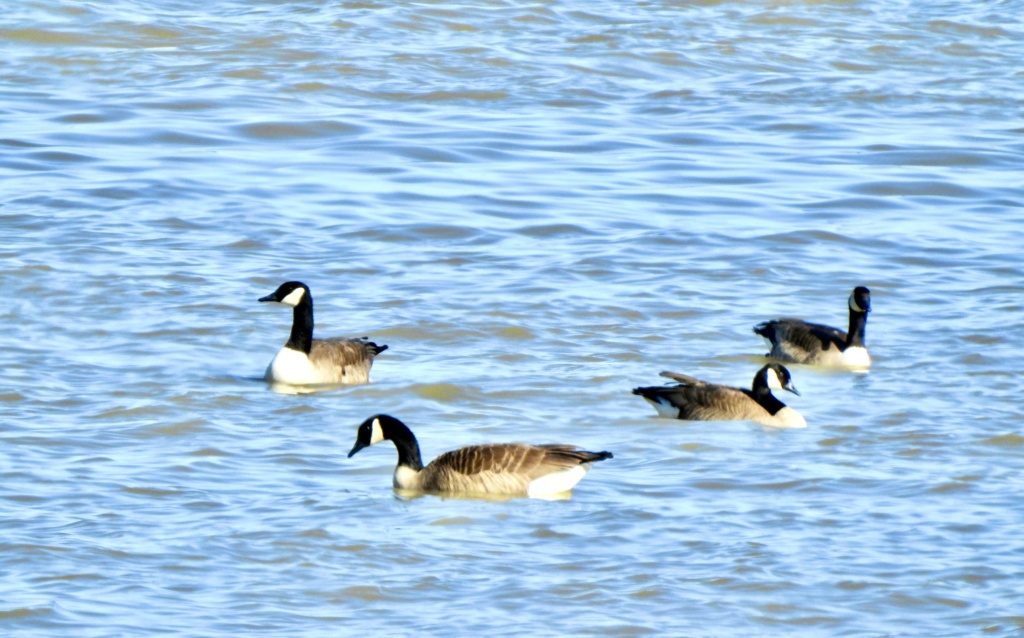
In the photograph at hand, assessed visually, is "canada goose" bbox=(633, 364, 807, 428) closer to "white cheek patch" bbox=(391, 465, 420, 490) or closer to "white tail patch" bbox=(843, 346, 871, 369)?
"white tail patch" bbox=(843, 346, 871, 369)

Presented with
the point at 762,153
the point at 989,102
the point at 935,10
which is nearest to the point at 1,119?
the point at 762,153

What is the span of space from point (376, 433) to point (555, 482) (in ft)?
3.88

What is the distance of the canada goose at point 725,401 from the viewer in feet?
38.3

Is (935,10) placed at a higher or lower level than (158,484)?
higher

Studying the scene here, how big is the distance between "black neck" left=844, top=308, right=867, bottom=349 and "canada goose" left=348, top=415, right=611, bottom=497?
3868 millimetres

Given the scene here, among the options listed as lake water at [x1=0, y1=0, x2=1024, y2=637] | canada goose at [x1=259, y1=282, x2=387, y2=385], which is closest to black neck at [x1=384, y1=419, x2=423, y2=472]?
lake water at [x1=0, y1=0, x2=1024, y2=637]

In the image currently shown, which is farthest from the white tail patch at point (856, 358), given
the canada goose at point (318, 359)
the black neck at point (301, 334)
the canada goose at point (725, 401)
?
the black neck at point (301, 334)

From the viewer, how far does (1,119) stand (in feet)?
71.1

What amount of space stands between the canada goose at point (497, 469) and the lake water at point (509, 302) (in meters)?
0.13

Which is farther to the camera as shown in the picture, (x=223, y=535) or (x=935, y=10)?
(x=935, y=10)

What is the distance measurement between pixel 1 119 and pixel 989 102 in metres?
12.9

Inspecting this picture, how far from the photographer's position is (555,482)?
9.89 m

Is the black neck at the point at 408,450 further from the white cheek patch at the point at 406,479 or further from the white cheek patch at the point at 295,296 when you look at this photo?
the white cheek patch at the point at 295,296

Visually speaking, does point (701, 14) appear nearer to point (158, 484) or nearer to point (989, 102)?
point (989, 102)
